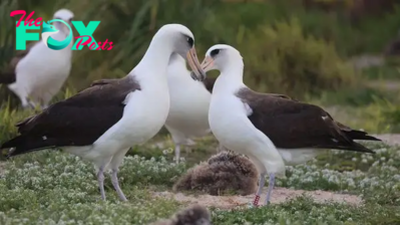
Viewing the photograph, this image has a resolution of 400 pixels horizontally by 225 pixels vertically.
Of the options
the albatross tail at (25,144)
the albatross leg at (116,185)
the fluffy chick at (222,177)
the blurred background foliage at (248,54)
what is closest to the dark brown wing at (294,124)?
the fluffy chick at (222,177)

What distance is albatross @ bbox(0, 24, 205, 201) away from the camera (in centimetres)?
729

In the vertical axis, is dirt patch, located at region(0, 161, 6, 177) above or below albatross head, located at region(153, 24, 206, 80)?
below

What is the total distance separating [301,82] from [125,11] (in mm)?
2936

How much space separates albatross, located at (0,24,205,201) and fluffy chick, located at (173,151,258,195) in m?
0.96

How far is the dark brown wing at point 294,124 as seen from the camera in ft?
24.7

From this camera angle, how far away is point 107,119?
7355 millimetres

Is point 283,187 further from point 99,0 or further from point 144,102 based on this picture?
point 99,0

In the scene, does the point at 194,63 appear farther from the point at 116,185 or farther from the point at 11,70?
the point at 11,70

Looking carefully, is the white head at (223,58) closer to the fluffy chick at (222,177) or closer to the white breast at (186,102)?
the fluffy chick at (222,177)

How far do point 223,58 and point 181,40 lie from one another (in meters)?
0.45

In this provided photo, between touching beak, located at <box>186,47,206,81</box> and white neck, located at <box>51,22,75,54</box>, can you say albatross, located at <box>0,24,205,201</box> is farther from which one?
white neck, located at <box>51,22,75,54</box>

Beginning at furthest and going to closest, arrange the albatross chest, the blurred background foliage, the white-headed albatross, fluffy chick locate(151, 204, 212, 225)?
the blurred background foliage, the white-headed albatross, the albatross chest, fluffy chick locate(151, 204, 212, 225)

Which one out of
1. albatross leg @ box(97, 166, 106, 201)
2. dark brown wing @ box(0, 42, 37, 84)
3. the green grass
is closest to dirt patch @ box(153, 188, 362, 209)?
the green grass

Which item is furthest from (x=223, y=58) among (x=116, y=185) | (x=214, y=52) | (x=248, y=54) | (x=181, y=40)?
(x=248, y=54)
